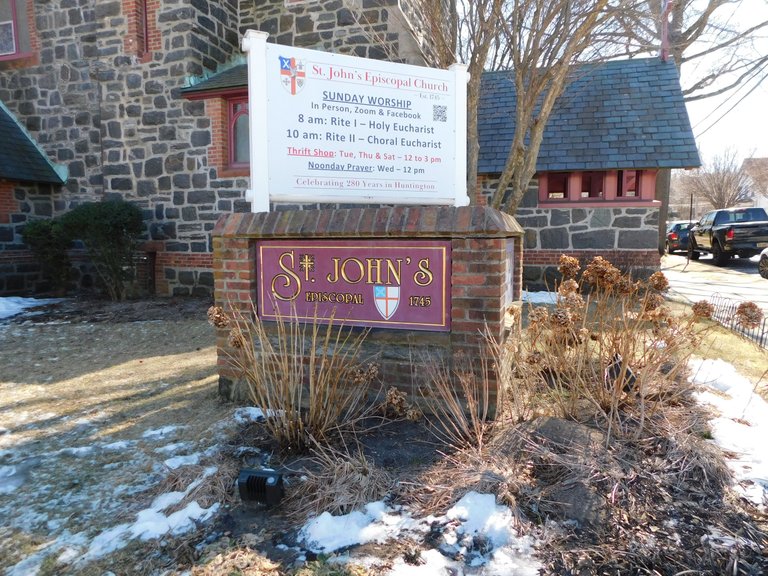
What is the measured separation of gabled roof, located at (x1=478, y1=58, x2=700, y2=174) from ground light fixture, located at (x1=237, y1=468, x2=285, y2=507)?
8.47 meters

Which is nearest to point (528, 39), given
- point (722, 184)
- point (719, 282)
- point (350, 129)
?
point (350, 129)

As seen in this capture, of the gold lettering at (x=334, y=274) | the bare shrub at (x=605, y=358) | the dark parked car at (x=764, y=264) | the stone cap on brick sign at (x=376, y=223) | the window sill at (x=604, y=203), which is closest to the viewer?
the bare shrub at (x=605, y=358)

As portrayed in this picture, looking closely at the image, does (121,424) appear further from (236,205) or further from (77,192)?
(77,192)

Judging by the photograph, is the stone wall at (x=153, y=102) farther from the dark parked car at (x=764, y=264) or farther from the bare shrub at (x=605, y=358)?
the dark parked car at (x=764, y=264)

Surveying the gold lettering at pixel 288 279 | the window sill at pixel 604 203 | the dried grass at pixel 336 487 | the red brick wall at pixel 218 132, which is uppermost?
the red brick wall at pixel 218 132

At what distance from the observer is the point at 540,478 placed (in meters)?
2.68

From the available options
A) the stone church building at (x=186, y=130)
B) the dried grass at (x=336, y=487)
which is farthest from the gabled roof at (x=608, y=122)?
the dried grass at (x=336, y=487)

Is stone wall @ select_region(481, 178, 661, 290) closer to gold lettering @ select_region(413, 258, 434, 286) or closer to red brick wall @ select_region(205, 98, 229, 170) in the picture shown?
red brick wall @ select_region(205, 98, 229, 170)

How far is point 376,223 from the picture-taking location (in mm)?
3521

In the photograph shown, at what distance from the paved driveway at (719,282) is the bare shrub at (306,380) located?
6.31 meters

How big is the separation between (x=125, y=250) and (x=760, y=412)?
31.4 ft

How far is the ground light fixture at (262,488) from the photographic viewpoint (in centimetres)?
256

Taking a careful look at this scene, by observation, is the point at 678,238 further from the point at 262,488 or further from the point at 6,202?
the point at 262,488

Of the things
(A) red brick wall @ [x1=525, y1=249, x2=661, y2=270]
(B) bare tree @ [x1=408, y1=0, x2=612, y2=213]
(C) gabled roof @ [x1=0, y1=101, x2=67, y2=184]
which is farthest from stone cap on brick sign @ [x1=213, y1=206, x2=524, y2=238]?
(C) gabled roof @ [x1=0, y1=101, x2=67, y2=184]
